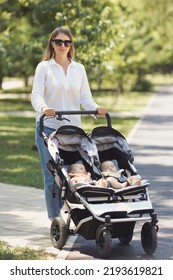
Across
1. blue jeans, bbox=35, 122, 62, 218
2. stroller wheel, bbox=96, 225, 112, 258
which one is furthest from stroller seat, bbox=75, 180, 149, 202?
blue jeans, bbox=35, 122, 62, 218

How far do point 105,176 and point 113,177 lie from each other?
0.09 meters

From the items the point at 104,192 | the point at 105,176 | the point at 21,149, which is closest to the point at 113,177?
→ the point at 105,176

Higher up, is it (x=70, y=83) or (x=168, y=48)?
(x=70, y=83)

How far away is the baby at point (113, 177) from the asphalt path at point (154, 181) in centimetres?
66

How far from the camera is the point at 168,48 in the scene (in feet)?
256

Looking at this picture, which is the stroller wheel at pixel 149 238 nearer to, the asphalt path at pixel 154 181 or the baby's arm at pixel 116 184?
the asphalt path at pixel 154 181

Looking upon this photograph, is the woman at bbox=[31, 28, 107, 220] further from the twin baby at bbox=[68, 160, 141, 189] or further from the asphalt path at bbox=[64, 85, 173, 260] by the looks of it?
the asphalt path at bbox=[64, 85, 173, 260]

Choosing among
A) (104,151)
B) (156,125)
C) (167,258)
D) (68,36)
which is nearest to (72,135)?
(104,151)

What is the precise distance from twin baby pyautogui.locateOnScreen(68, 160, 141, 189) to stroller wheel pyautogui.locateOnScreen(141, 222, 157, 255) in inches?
16.6

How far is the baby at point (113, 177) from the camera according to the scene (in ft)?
24.9

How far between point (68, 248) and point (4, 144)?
1064 centimetres

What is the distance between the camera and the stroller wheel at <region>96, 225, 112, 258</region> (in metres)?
7.28

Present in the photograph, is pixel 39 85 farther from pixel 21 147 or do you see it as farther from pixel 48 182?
pixel 21 147
